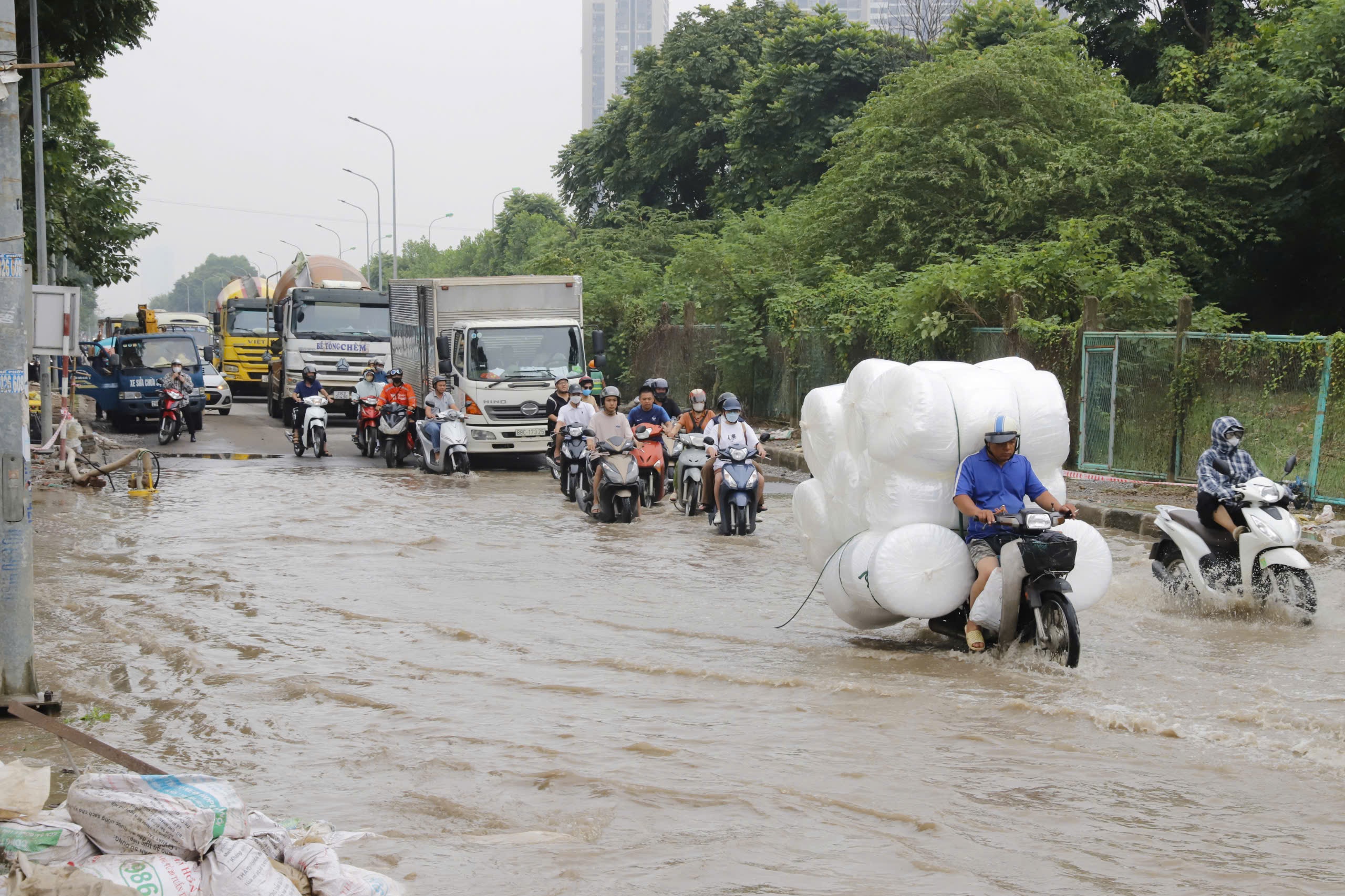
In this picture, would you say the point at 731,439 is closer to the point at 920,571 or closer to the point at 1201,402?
the point at 1201,402

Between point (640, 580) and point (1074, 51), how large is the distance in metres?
21.6

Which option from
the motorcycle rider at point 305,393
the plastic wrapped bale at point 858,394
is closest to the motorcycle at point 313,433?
the motorcycle rider at point 305,393

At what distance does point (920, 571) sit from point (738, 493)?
19.4 ft

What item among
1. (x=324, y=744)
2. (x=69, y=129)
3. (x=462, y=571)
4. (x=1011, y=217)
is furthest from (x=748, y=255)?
(x=324, y=744)

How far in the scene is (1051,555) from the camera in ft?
25.0

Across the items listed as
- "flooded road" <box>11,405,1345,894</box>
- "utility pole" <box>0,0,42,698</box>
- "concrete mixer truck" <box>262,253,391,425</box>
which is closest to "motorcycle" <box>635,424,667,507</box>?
"flooded road" <box>11,405,1345,894</box>

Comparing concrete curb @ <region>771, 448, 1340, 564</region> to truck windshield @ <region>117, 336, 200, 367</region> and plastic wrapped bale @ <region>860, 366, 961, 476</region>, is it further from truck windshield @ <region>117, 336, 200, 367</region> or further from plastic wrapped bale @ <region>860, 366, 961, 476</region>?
truck windshield @ <region>117, 336, 200, 367</region>

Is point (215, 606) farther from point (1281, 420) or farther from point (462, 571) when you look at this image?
point (1281, 420)

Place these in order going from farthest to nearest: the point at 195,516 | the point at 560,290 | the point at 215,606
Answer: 1. the point at 560,290
2. the point at 195,516
3. the point at 215,606

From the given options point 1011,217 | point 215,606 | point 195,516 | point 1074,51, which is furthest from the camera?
point 1074,51

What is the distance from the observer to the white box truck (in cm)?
2159

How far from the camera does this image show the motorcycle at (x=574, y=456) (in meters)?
17.1

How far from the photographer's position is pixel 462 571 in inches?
467

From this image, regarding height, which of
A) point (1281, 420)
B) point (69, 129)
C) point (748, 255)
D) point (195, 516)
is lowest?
point (195, 516)
